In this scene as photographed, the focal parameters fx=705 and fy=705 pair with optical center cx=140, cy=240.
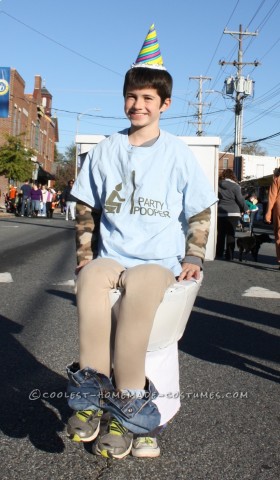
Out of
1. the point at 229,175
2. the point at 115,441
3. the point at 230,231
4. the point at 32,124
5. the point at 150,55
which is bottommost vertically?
the point at 115,441

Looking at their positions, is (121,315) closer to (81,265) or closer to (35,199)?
(81,265)

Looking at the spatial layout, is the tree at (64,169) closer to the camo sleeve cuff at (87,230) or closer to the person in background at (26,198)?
the person in background at (26,198)

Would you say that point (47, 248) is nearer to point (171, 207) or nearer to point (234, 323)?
point (234, 323)

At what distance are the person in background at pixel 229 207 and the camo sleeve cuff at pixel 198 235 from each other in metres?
10.5

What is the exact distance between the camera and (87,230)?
3318 millimetres

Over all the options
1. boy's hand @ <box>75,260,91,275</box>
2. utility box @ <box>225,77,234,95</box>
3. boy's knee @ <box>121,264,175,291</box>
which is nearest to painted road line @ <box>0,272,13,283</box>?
boy's hand @ <box>75,260,91,275</box>

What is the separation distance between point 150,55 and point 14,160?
41379 mm

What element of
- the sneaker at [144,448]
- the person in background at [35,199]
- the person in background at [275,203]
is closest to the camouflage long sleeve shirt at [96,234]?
the sneaker at [144,448]

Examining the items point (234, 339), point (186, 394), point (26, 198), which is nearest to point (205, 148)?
point (234, 339)

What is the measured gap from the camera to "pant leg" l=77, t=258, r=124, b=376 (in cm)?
285

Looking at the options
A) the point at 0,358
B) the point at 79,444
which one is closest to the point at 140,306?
the point at 79,444

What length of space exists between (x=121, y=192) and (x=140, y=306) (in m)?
0.62

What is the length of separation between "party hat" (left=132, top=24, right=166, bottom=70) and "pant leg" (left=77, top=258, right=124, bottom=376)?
3.18ft

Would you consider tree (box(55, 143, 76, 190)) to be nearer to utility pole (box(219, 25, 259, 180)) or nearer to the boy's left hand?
utility pole (box(219, 25, 259, 180))
